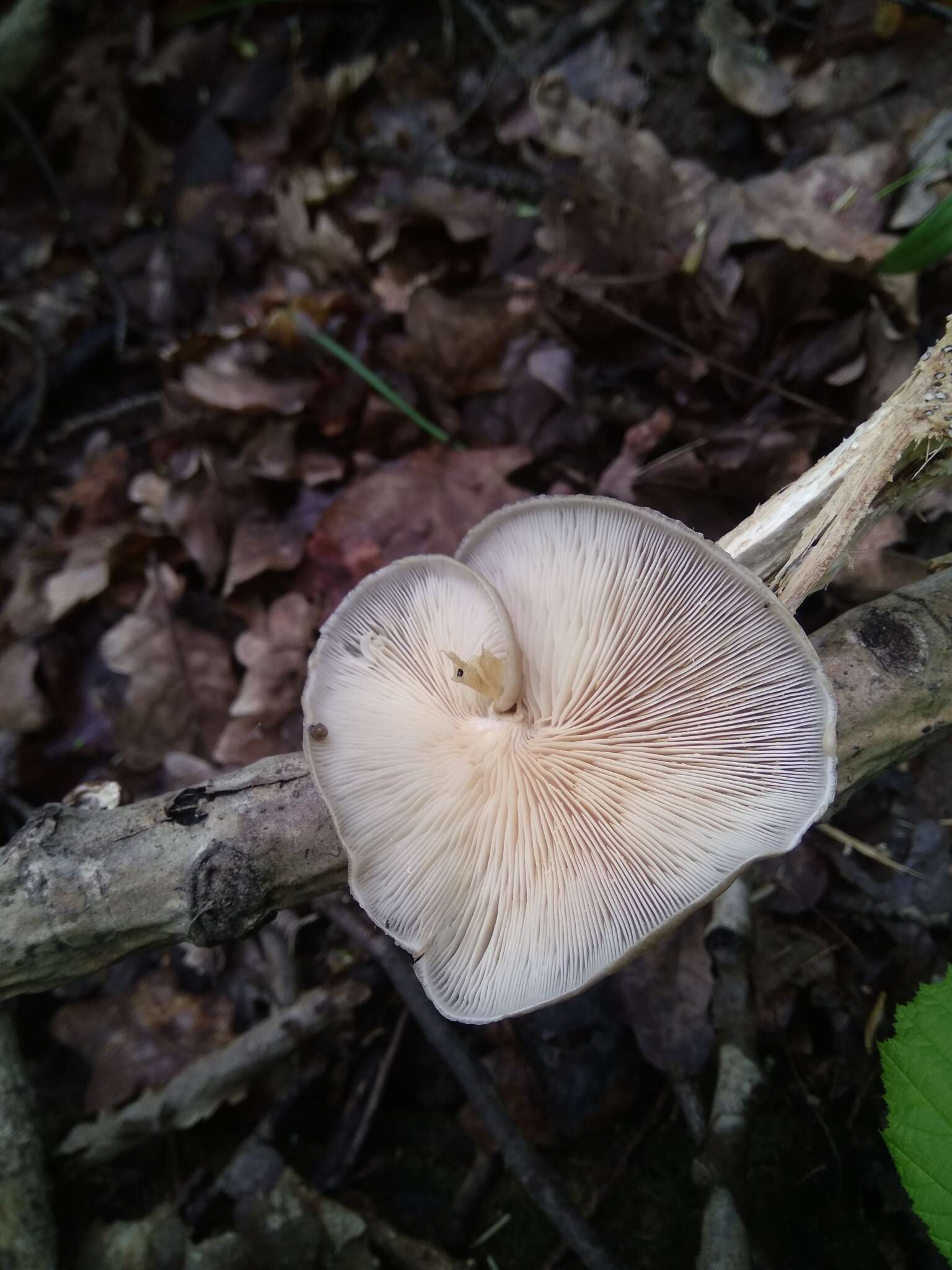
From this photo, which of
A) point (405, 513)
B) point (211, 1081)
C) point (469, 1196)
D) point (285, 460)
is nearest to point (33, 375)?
point (285, 460)

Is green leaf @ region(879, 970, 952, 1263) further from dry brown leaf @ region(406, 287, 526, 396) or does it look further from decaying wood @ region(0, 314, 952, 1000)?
dry brown leaf @ region(406, 287, 526, 396)

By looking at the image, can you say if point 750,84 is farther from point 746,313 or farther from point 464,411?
point 464,411

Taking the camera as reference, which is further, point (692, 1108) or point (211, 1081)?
point (211, 1081)

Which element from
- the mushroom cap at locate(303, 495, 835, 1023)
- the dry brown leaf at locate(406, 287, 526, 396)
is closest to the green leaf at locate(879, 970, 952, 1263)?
the mushroom cap at locate(303, 495, 835, 1023)

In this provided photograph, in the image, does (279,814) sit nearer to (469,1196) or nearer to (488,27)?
(469,1196)

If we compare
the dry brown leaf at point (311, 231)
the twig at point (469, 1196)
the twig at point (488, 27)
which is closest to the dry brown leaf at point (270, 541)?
the dry brown leaf at point (311, 231)

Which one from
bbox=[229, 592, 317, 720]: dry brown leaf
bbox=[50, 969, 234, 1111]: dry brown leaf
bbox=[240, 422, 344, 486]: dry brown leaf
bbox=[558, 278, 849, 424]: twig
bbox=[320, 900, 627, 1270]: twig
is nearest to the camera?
bbox=[320, 900, 627, 1270]: twig

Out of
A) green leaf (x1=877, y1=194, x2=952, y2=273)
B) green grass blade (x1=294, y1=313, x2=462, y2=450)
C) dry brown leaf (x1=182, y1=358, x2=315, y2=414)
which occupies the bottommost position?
dry brown leaf (x1=182, y1=358, x2=315, y2=414)

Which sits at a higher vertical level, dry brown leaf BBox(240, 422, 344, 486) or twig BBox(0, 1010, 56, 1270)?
dry brown leaf BBox(240, 422, 344, 486)
